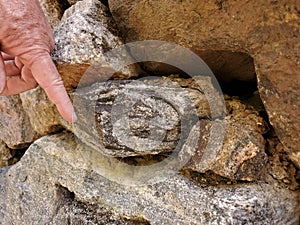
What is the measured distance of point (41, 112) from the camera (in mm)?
1291

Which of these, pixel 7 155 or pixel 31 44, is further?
pixel 7 155

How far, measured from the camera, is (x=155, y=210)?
3.33 ft

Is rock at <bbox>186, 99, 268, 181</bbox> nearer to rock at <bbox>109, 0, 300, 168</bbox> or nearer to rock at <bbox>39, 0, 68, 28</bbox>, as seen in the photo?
rock at <bbox>109, 0, 300, 168</bbox>

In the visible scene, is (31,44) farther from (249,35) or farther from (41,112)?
(249,35)

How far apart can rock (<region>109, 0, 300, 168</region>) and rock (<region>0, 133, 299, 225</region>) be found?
0.56 ft

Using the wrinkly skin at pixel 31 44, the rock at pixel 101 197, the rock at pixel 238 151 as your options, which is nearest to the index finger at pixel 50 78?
the wrinkly skin at pixel 31 44

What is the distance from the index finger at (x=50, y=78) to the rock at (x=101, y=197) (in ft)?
0.78

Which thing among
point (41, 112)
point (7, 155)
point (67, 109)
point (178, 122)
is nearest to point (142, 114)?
point (178, 122)

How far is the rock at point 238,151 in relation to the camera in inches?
36.8

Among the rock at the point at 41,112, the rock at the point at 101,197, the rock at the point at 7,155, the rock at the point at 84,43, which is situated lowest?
the rock at the point at 7,155

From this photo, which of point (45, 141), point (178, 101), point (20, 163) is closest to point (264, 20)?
point (178, 101)

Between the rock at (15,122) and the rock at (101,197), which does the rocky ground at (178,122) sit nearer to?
the rock at (101,197)

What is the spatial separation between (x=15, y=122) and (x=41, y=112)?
0.65 ft

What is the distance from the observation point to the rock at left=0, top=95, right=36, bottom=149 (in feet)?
4.63
